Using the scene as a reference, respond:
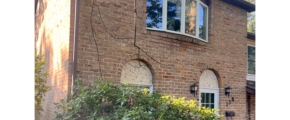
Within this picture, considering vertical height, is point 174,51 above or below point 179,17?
below

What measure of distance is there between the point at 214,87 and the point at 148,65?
3.13 m

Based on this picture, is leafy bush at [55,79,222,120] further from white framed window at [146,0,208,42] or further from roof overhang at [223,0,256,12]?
roof overhang at [223,0,256,12]

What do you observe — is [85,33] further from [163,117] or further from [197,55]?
[197,55]

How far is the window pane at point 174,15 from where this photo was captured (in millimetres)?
6922

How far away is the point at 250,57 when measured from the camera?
11.4 metres

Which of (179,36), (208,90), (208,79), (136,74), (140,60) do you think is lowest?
(208,90)

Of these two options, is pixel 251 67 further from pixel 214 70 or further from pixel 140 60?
pixel 140 60

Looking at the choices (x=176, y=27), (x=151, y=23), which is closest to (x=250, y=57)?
(x=176, y=27)

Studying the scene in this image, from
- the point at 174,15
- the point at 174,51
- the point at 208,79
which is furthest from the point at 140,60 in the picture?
the point at 208,79

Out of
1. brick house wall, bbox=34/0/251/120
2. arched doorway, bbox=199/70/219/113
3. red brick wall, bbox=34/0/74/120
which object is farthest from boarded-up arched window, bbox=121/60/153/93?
arched doorway, bbox=199/70/219/113

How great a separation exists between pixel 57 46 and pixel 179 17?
3654 millimetres

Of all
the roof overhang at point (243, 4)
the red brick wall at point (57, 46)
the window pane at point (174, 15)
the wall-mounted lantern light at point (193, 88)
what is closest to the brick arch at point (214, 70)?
the wall-mounted lantern light at point (193, 88)

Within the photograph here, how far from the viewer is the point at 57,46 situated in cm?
616
